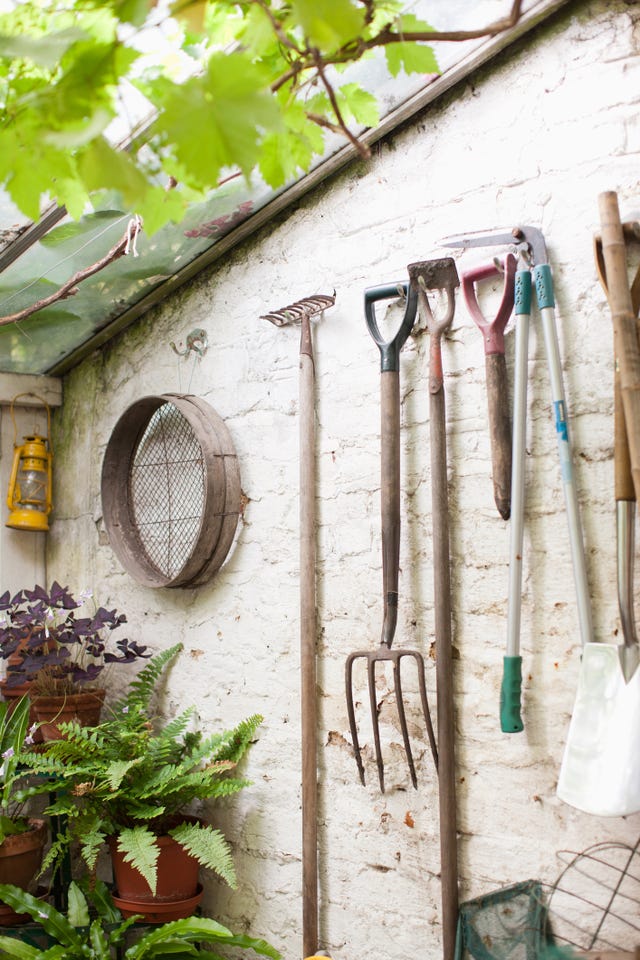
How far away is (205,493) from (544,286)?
1.13 metres

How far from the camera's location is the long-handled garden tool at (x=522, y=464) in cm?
181

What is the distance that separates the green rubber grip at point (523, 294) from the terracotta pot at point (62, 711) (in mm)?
1772

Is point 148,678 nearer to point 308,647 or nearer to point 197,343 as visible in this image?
point 308,647

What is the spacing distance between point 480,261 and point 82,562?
1.86 meters

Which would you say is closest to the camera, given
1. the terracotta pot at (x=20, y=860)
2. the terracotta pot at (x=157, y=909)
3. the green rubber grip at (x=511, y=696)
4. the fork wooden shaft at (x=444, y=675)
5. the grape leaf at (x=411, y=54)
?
the grape leaf at (x=411, y=54)

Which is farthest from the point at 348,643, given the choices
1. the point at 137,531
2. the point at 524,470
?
the point at 137,531

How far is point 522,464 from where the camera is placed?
1898mm

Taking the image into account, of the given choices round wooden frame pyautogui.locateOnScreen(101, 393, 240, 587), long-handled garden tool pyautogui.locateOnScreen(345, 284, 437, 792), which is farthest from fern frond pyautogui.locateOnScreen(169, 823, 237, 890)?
round wooden frame pyautogui.locateOnScreen(101, 393, 240, 587)

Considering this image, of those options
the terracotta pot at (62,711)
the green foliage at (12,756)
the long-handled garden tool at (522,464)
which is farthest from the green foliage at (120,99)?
the terracotta pot at (62,711)

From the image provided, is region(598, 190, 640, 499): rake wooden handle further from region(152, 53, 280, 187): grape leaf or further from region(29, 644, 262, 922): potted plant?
region(29, 644, 262, 922): potted plant

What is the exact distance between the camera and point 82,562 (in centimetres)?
323

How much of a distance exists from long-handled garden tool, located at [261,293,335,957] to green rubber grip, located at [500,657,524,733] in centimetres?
61

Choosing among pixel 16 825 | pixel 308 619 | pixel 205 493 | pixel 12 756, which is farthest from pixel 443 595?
pixel 16 825

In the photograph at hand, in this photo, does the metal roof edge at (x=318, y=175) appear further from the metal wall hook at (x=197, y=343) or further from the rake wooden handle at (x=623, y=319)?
the rake wooden handle at (x=623, y=319)
